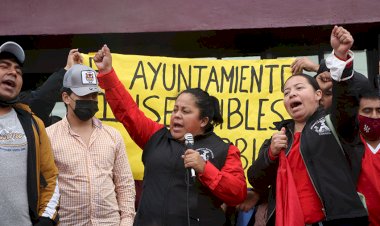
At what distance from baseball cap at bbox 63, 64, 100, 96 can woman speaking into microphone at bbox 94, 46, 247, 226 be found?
0.85 feet

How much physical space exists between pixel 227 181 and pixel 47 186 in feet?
3.64

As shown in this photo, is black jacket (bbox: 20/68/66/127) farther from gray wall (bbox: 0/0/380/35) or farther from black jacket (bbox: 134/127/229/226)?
gray wall (bbox: 0/0/380/35)

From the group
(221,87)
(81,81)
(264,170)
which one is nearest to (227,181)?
(264,170)

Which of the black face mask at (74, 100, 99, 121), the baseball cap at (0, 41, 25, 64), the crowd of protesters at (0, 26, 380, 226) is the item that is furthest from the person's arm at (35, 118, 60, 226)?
the black face mask at (74, 100, 99, 121)

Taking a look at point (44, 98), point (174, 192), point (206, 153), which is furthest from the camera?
point (44, 98)

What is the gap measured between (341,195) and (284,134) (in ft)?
1.67

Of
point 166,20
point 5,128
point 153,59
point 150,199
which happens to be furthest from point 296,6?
point 5,128

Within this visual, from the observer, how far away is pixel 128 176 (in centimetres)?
528

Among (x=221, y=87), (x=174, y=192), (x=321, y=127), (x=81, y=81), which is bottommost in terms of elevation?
(x=174, y=192)

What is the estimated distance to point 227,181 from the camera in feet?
15.2

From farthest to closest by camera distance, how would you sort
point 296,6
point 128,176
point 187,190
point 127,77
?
point 296,6
point 127,77
point 128,176
point 187,190

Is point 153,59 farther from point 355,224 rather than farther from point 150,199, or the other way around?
point 355,224

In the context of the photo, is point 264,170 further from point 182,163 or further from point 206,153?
point 182,163

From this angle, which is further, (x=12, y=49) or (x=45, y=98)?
(x=45, y=98)
